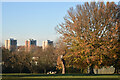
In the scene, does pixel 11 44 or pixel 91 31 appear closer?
pixel 91 31

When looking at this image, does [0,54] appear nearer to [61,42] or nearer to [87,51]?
[61,42]

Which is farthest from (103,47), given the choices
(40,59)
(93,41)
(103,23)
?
(40,59)

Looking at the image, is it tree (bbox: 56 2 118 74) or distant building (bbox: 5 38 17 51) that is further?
distant building (bbox: 5 38 17 51)

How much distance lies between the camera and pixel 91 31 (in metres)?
25.4

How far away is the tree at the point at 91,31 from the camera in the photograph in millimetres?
Answer: 24875

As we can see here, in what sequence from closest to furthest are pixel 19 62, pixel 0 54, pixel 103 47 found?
pixel 103 47 < pixel 0 54 < pixel 19 62

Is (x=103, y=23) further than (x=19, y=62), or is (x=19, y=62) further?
(x=19, y=62)

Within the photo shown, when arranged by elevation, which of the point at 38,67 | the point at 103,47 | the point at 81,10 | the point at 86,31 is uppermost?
the point at 81,10

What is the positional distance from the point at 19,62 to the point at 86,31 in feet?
39.0

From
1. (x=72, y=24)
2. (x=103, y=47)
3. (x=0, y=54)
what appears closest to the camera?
(x=103, y=47)

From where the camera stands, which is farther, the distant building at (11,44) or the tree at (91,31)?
the distant building at (11,44)

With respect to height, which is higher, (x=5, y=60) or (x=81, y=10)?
(x=81, y=10)

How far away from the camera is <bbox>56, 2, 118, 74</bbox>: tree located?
81.6ft

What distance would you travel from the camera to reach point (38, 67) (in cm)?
3388
